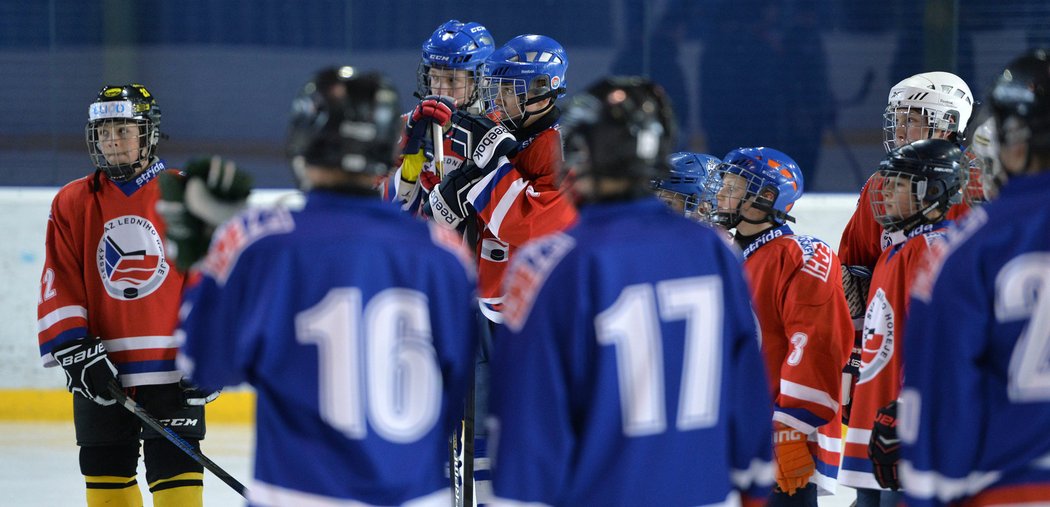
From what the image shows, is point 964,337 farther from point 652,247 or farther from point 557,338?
point 557,338

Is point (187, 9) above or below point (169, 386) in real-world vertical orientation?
above

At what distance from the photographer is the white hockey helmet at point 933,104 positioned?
11.9 ft

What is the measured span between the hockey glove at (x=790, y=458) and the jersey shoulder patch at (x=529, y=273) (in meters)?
1.38

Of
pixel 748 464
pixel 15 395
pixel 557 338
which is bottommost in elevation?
pixel 15 395

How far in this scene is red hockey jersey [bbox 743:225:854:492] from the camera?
2.88 meters

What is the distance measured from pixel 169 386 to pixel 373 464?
1.69 m

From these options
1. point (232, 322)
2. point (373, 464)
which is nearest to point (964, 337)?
point (373, 464)

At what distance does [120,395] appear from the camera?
124 inches

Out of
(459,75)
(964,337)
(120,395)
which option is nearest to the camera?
(964,337)

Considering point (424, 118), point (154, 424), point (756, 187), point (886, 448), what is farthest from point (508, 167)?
point (886, 448)

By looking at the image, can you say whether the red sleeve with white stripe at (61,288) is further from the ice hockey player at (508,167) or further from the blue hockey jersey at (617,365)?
the blue hockey jersey at (617,365)

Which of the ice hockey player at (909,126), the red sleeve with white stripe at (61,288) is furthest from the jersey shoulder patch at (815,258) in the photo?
the red sleeve with white stripe at (61,288)

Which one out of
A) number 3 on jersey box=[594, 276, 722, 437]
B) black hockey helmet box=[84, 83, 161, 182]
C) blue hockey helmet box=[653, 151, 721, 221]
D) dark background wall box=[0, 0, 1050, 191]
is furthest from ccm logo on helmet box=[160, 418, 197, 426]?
dark background wall box=[0, 0, 1050, 191]

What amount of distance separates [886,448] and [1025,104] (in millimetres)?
713
